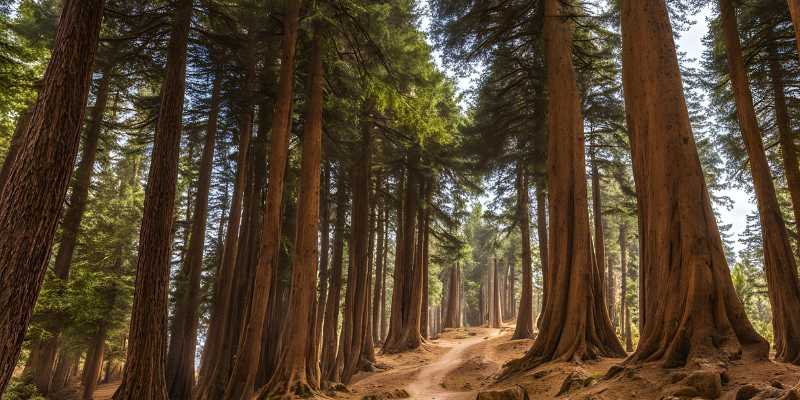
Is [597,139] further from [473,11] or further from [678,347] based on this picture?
[678,347]

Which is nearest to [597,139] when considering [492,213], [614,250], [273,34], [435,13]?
[492,213]

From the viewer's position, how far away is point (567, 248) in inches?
399

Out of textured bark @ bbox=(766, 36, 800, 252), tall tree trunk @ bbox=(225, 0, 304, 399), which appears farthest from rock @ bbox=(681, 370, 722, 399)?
tall tree trunk @ bbox=(225, 0, 304, 399)

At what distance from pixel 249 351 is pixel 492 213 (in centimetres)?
1584

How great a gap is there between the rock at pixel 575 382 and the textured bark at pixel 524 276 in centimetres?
1210

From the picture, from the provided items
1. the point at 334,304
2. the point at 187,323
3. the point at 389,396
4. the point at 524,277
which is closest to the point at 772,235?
the point at 389,396

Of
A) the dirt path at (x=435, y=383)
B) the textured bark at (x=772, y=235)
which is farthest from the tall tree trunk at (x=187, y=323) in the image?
the textured bark at (x=772, y=235)

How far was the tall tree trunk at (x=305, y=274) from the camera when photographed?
397 inches

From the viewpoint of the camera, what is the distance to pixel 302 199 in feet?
38.0

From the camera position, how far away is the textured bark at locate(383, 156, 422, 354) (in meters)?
21.1

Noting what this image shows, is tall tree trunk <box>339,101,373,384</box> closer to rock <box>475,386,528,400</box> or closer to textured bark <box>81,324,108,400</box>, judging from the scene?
textured bark <box>81,324,108,400</box>

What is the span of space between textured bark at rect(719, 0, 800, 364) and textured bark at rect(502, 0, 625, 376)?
9.45 ft

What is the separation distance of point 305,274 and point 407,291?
456 inches

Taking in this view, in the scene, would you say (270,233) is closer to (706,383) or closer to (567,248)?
(567,248)
